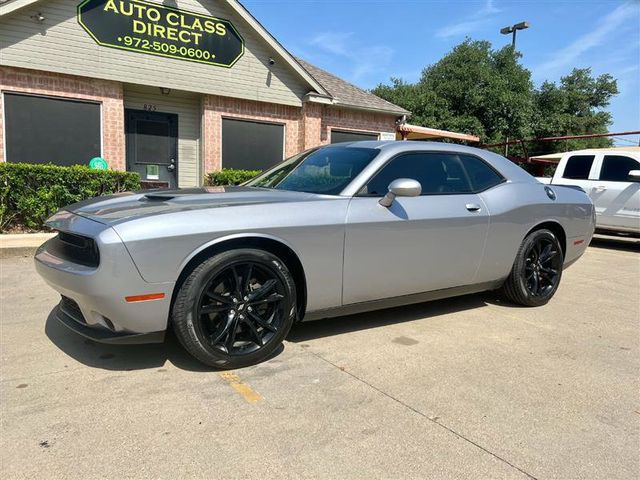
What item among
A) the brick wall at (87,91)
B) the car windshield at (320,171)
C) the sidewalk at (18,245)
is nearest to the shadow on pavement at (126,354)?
the car windshield at (320,171)

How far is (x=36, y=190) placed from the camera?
28.5 ft

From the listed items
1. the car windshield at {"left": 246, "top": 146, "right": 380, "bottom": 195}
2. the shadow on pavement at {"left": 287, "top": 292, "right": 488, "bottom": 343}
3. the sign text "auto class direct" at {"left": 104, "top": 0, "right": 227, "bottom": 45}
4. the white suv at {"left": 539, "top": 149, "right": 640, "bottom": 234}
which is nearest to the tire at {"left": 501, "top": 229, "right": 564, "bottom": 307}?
the shadow on pavement at {"left": 287, "top": 292, "right": 488, "bottom": 343}

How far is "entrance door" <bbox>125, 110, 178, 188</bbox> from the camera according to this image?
11.4 metres

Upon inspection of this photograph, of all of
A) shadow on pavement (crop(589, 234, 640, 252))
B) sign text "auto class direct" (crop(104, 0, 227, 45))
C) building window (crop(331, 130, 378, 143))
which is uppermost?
sign text "auto class direct" (crop(104, 0, 227, 45))

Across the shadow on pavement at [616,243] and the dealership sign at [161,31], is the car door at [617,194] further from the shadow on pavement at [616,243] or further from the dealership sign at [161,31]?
the dealership sign at [161,31]

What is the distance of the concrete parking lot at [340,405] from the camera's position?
7.56 feet

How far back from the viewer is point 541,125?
31.5 metres

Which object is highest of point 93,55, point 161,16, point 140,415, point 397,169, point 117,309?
point 161,16

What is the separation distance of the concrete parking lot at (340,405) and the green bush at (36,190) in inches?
190

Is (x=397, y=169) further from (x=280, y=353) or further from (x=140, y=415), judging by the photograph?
(x=140, y=415)

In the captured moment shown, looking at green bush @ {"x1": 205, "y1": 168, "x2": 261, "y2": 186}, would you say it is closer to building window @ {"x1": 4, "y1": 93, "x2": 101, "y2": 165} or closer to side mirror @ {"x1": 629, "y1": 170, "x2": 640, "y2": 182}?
building window @ {"x1": 4, "y1": 93, "x2": 101, "y2": 165}

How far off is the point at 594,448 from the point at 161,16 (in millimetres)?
11393

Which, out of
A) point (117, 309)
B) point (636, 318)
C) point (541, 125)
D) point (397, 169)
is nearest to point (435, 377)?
point (397, 169)

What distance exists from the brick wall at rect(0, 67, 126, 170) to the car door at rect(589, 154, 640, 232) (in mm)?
9898
